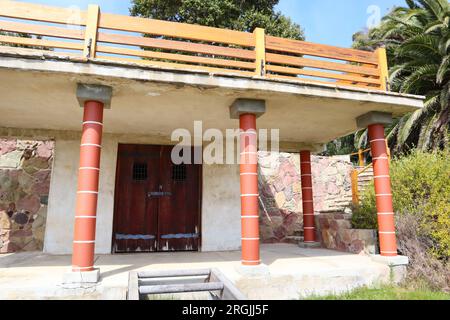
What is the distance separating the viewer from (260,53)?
621cm

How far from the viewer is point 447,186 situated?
24.7 ft

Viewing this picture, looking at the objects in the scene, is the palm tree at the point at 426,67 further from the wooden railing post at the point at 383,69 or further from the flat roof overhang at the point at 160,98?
the flat roof overhang at the point at 160,98

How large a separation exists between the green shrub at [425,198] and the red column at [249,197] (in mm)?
4125

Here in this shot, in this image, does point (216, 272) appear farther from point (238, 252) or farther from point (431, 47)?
point (431, 47)

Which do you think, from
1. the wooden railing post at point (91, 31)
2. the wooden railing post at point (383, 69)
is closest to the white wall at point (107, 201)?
the wooden railing post at point (91, 31)

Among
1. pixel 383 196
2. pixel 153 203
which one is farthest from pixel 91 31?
pixel 383 196

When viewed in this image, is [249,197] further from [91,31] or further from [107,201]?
[107,201]

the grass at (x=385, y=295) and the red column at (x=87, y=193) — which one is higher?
the red column at (x=87, y=193)

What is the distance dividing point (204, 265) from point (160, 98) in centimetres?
334

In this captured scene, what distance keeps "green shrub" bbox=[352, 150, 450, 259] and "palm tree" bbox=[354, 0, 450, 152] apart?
3.36 m

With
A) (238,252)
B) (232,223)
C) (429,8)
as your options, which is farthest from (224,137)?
(429,8)

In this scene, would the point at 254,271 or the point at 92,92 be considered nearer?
the point at 92,92

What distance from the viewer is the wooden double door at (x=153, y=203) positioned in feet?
27.6

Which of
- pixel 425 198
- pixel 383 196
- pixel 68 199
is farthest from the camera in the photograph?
pixel 68 199
